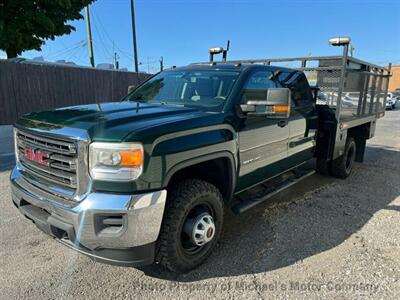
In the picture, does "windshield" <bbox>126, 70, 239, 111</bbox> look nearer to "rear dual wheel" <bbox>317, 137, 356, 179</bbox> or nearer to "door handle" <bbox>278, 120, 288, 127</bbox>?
"door handle" <bbox>278, 120, 288, 127</bbox>

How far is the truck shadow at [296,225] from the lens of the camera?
2.99 m

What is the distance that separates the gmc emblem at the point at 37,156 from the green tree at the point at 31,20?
32.9ft

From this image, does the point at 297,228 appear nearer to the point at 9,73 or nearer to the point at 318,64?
the point at 318,64

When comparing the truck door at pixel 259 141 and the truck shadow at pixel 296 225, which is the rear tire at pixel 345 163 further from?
the truck door at pixel 259 141

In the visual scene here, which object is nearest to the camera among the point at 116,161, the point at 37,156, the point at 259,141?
the point at 116,161

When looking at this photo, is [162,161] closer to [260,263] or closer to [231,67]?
[260,263]

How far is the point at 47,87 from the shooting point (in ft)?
37.4

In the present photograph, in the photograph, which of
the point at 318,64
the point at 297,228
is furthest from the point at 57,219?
the point at 318,64

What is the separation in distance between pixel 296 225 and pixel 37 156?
2924 millimetres

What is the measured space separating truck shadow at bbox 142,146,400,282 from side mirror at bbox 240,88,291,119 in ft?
4.50

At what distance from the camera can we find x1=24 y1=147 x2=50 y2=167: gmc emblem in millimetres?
2617

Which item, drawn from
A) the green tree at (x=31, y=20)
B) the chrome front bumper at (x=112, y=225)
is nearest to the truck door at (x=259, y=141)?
the chrome front bumper at (x=112, y=225)

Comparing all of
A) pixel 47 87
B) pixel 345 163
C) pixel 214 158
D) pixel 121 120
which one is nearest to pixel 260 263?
pixel 214 158

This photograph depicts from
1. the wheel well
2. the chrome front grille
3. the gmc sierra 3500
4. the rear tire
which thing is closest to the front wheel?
the gmc sierra 3500
